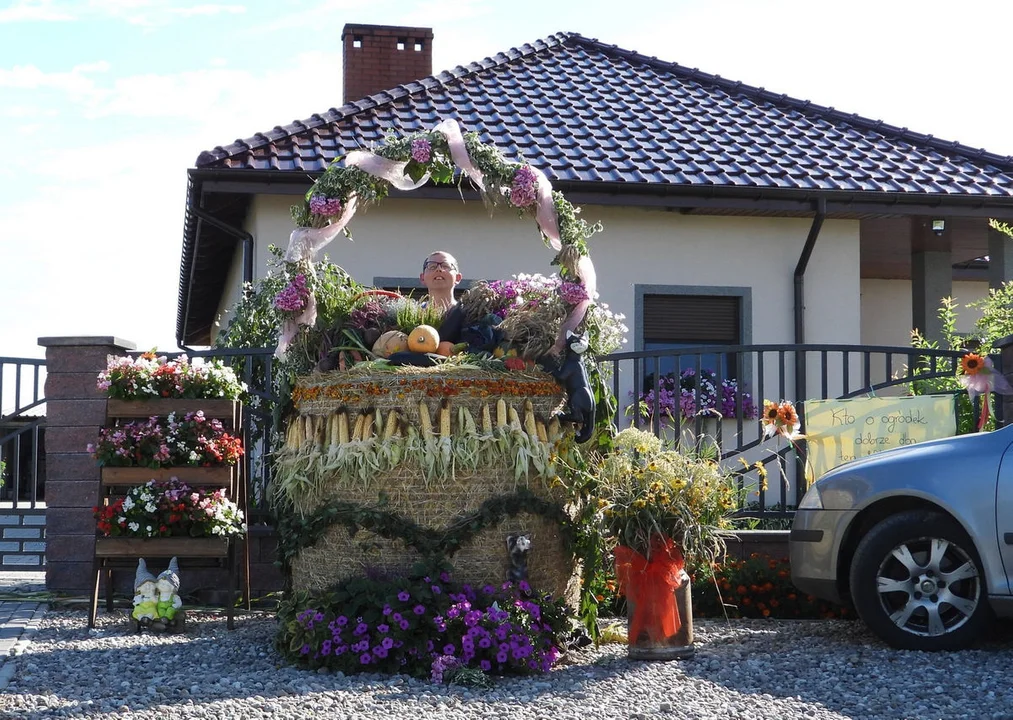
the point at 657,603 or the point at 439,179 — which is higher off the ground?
the point at 439,179

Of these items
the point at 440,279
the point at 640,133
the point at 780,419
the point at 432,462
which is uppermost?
the point at 640,133

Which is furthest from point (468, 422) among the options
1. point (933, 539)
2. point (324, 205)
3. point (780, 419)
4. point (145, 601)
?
point (780, 419)

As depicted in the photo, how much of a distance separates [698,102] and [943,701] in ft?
34.5

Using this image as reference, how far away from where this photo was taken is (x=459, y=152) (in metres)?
6.53

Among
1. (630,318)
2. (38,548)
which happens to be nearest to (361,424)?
(38,548)

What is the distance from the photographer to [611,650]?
6285 mm

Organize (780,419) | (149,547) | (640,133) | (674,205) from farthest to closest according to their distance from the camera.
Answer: (640,133) → (674,205) → (780,419) → (149,547)

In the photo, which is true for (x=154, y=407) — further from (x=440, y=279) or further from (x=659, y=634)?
(x=659, y=634)

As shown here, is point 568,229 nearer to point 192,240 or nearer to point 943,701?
point 943,701

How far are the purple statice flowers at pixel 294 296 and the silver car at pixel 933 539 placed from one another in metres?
3.09

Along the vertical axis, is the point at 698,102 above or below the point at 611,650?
above

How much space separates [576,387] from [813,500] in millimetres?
1519

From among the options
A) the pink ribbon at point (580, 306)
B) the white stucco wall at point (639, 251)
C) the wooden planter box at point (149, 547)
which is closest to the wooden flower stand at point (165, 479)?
the wooden planter box at point (149, 547)

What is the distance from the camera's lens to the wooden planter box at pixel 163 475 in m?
7.06
